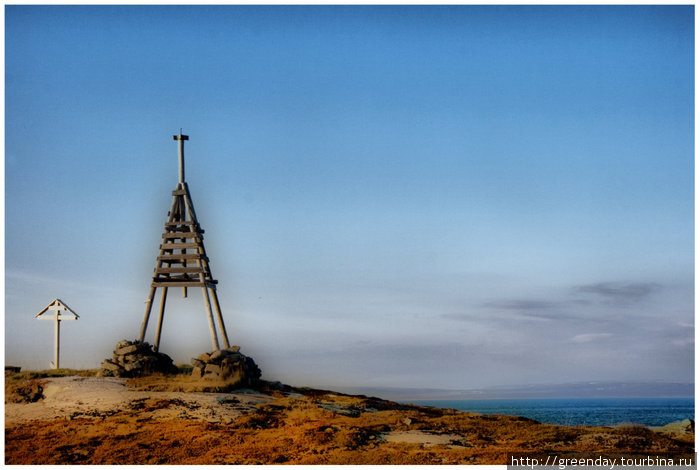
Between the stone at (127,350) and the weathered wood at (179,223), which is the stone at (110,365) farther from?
the weathered wood at (179,223)

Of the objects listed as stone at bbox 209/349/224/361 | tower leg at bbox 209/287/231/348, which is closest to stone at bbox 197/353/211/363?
stone at bbox 209/349/224/361

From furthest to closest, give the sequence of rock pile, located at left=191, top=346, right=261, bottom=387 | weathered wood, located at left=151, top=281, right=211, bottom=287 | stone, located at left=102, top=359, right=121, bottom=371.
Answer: weathered wood, located at left=151, top=281, right=211, bottom=287
stone, located at left=102, top=359, right=121, bottom=371
rock pile, located at left=191, top=346, right=261, bottom=387

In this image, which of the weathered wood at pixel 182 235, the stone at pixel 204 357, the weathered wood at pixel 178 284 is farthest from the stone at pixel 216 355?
the weathered wood at pixel 182 235

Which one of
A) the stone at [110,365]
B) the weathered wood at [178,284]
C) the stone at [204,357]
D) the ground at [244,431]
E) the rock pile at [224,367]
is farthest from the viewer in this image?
the weathered wood at [178,284]

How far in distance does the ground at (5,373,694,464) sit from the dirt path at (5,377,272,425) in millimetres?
19

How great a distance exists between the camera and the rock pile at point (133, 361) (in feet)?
66.1

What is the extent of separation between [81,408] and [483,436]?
7.27 meters

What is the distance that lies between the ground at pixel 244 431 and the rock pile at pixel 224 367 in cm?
23

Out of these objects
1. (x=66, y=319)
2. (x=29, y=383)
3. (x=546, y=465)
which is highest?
(x=66, y=319)

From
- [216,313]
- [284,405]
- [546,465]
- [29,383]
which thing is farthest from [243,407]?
[546,465]

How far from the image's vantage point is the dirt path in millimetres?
18516

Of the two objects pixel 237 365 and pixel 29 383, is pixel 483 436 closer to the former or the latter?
pixel 237 365

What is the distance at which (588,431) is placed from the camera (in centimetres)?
1877

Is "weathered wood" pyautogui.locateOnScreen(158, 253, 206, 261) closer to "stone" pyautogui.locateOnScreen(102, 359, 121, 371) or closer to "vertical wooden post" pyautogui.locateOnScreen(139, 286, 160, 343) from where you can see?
"vertical wooden post" pyautogui.locateOnScreen(139, 286, 160, 343)
